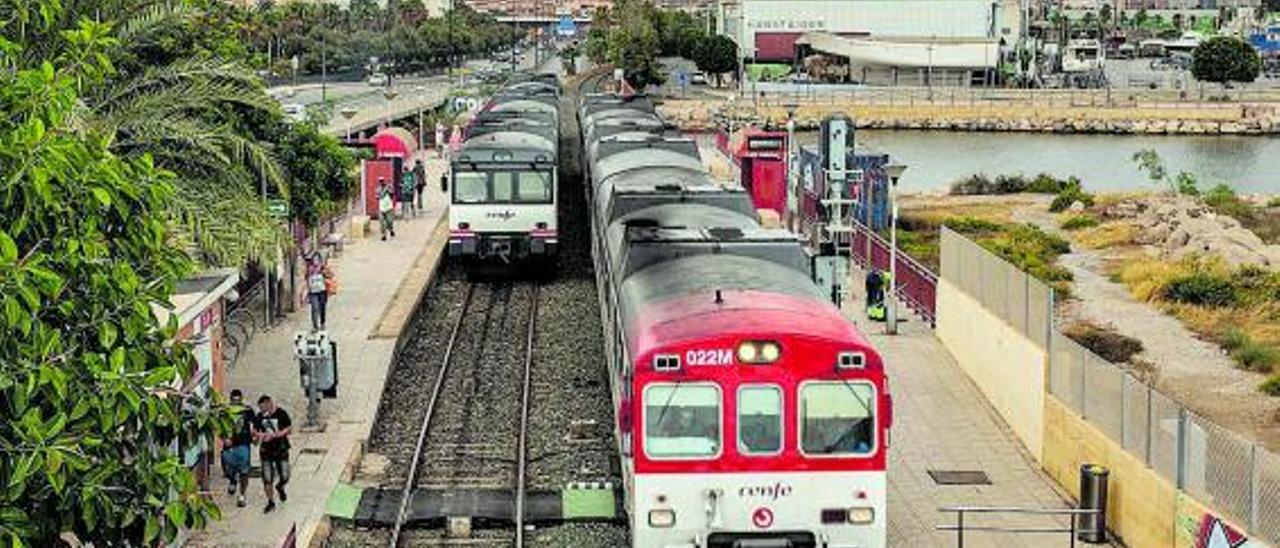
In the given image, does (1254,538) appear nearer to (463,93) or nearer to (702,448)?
(702,448)

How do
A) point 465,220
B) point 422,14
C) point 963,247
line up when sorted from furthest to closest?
point 422,14, point 465,220, point 963,247

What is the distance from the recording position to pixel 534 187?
34.6 m

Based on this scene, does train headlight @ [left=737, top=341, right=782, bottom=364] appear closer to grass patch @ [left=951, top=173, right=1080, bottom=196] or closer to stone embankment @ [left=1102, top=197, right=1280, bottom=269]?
stone embankment @ [left=1102, top=197, right=1280, bottom=269]

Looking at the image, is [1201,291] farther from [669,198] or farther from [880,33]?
[880,33]

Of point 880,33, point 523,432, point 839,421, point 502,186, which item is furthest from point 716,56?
point 839,421

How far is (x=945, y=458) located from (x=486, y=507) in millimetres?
5926

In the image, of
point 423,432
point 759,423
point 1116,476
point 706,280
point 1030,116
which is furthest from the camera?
point 1030,116

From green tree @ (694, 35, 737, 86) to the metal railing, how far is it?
11540 cm

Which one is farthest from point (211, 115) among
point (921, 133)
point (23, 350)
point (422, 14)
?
point (422, 14)

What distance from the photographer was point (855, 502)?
606 inches

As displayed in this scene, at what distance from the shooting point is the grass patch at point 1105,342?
3067 cm

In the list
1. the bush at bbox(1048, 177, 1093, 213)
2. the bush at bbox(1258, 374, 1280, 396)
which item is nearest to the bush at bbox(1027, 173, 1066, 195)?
the bush at bbox(1048, 177, 1093, 213)

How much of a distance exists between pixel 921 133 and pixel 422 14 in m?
85.1

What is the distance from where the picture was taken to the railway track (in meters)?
19.8
